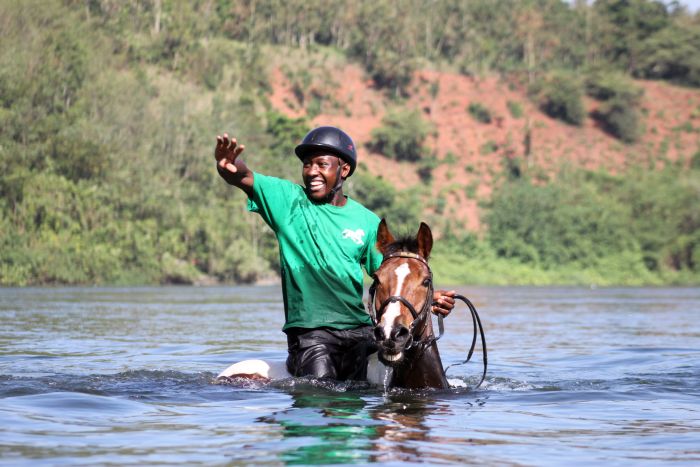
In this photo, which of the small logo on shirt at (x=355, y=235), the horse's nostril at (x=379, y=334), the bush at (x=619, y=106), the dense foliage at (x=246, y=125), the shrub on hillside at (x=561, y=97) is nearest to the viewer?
the horse's nostril at (x=379, y=334)

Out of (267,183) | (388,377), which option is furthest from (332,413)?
(267,183)

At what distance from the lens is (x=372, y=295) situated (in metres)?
7.29

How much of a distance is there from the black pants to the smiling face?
3.31 feet

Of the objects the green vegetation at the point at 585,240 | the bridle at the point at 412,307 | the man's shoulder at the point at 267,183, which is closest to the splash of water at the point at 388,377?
the bridle at the point at 412,307

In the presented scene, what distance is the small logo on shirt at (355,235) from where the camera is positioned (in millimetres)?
8164

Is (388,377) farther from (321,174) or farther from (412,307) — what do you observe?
(321,174)

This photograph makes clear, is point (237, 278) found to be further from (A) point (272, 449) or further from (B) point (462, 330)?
(A) point (272, 449)

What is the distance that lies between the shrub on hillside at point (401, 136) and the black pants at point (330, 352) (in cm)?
8887

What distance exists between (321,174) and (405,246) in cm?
109

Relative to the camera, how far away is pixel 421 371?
304 inches

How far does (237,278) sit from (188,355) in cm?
4582

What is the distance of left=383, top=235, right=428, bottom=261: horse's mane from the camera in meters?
7.41

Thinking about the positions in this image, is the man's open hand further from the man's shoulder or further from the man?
the man's shoulder

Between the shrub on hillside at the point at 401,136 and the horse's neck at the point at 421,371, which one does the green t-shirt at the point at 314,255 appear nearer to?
the horse's neck at the point at 421,371
